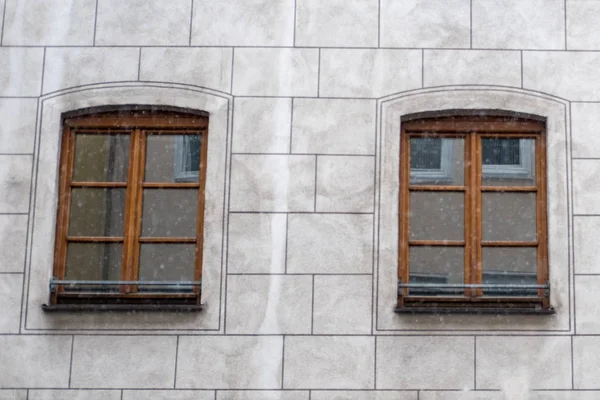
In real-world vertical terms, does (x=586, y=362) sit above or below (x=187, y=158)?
below

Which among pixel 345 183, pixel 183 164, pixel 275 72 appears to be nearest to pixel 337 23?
pixel 275 72

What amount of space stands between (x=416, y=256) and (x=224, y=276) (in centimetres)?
159

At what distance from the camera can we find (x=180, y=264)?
913 cm

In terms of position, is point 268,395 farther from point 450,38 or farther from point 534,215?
point 450,38

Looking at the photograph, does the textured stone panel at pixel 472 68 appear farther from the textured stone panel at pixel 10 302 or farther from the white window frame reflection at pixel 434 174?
the textured stone panel at pixel 10 302

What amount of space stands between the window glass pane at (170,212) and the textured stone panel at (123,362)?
918 millimetres

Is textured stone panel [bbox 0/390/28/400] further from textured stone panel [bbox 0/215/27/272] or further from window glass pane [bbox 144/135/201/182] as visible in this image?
window glass pane [bbox 144/135/201/182]

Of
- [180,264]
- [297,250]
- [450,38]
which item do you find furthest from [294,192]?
[450,38]

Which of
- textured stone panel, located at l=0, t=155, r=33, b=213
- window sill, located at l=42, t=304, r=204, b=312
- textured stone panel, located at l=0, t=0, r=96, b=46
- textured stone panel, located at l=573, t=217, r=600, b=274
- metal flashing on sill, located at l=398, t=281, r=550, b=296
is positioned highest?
textured stone panel, located at l=0, t=0, r=96, b=46

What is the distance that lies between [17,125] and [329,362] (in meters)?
3.29

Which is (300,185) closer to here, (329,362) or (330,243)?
(330,243)

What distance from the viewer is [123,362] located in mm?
8812

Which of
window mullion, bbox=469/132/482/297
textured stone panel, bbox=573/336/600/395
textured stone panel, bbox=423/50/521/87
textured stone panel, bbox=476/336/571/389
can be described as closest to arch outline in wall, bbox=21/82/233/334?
textured stone panel, bbox=423/50/521/87

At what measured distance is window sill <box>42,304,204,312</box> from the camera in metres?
8.86
